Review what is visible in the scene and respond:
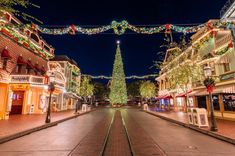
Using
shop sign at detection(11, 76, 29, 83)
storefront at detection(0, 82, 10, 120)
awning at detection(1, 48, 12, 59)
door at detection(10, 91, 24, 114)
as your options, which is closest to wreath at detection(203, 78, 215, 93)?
storefront at detection(0, 82, 10, 120)

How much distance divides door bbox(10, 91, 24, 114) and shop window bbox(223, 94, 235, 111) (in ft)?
84.9

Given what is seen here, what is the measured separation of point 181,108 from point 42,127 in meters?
26.6

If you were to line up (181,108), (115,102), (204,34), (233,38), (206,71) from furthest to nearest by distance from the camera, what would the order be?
(115,102) → (181,108) → (204,34) → (233,38) → (206,71)

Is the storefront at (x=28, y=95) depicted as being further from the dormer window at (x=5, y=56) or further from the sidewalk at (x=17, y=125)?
the sidewalk at (x=17, y=125)

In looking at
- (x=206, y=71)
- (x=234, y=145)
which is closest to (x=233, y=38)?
(x=206, y=71)

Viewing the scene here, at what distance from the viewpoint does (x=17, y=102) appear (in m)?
22.0

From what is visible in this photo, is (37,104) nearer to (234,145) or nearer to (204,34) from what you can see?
(234,145)

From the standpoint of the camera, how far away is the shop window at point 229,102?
16828 mm

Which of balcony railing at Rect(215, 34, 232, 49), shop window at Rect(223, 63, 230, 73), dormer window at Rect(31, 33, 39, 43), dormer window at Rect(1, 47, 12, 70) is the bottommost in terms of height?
shop window at Rect(223, 63, 230, 73)

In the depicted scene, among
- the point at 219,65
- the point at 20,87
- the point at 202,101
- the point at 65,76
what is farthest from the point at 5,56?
the point at 202,101

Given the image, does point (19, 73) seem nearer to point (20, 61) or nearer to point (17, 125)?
point (20, 61)

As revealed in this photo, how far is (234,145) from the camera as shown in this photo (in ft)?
25.4

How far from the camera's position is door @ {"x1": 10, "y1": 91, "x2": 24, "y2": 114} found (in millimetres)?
21594

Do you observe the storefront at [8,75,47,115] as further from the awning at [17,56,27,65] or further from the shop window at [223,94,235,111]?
the shop window at [223,94,235,111]
